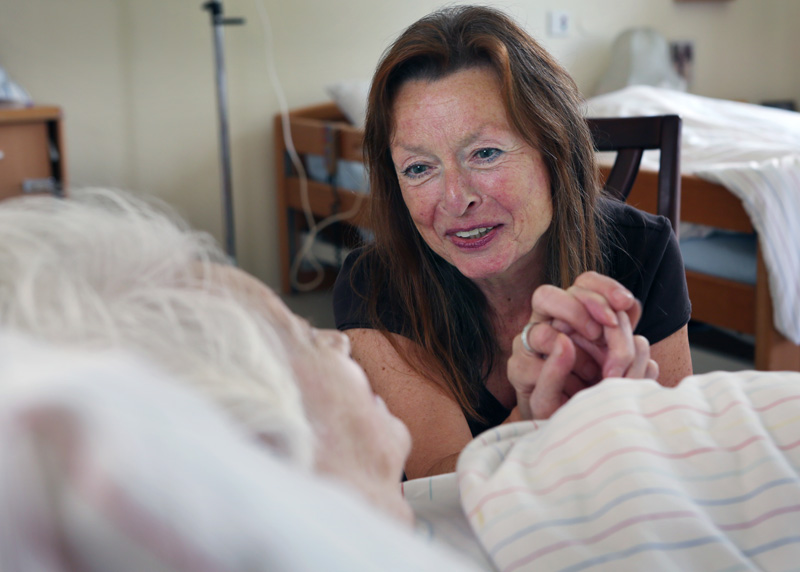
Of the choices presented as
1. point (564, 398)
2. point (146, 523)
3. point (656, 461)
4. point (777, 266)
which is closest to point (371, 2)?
point (777, 266)

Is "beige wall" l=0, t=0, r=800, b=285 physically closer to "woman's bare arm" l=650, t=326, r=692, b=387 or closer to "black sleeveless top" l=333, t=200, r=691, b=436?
"black sleeveless top" l=333, t=200, r=691, b=436

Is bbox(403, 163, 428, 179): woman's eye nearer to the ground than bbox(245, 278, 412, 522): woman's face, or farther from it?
farther from it

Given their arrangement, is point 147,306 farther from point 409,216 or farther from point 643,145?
point 643,145

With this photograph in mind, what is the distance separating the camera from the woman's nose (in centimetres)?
106

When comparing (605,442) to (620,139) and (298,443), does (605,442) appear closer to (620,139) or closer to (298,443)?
(298,443)

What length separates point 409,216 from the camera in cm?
121

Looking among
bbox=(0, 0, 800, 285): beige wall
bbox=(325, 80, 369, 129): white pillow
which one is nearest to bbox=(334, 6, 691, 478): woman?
bbox=(325, 80, 369, 129): white pillow

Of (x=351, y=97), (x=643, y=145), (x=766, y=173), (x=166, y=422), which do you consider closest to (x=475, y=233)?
(x=643, y=145)

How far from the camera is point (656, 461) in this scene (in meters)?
0.54

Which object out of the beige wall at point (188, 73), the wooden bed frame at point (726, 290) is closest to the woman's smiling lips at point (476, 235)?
the wooden bed frame at point (726, 290)

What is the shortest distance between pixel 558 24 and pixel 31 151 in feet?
8.71

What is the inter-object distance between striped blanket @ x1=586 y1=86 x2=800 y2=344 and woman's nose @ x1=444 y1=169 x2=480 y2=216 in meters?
1.24

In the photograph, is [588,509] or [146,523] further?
Result: [588,509]

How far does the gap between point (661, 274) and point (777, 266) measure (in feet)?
3.37
